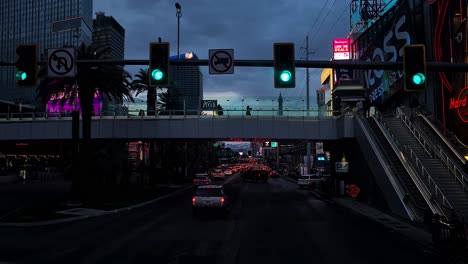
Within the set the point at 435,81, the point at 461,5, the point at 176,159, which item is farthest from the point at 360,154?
the point at 176,159

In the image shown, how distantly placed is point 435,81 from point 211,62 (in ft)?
86.7

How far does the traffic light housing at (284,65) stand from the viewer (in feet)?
48.1

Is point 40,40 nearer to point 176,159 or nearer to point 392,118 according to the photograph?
point 176,159

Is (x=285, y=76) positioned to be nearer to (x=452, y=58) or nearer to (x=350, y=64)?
(x=350, y=64)

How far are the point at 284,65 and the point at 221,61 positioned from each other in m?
2.06

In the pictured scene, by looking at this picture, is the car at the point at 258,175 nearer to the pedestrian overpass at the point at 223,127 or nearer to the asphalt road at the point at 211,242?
the pedestrian overpass at the point at 223,127

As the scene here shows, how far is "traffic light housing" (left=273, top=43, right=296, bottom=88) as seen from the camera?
14.7m

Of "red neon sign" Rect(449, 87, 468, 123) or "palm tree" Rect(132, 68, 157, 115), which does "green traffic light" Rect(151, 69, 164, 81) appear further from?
"palm tree" Rect(132, 68, 157, 115)

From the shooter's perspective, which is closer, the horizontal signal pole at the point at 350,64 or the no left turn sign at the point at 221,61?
the horizontal signal pole at the point at 350,64

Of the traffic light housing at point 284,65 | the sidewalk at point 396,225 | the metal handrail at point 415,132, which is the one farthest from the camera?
the metal handrail at point 415,132

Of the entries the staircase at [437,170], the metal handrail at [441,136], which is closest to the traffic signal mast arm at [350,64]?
the staircase at [437,170]

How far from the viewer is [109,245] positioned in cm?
1584

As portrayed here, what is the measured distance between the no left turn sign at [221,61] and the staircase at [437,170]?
45.0 ft

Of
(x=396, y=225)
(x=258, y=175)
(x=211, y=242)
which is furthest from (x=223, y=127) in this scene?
(x=258, y=175)
